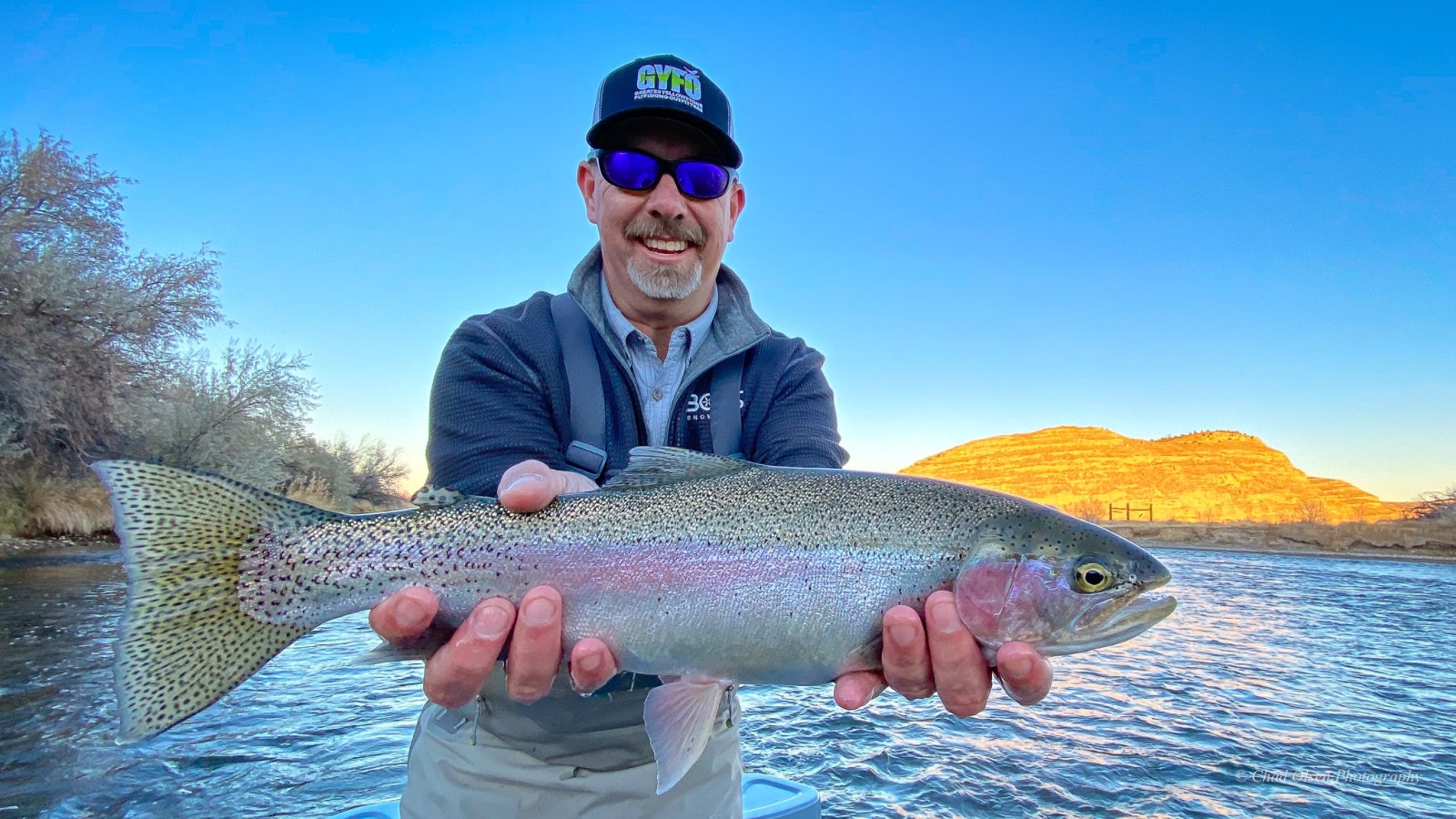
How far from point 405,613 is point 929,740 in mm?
5785

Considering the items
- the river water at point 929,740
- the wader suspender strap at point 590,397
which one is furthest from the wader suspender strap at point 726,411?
the river water at point 929,740

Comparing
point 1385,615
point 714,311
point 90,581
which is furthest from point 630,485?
point 1385,615

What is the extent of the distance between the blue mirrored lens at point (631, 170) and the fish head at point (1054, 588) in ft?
5.67

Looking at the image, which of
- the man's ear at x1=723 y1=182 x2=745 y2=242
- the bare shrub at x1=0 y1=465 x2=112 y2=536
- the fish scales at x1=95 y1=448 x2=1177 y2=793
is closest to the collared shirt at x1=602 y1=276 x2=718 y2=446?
A: the man's ear at x1=723 y1=182 x2=745 y2=242

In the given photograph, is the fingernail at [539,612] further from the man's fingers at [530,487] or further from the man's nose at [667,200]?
the man's nose at [667,200]

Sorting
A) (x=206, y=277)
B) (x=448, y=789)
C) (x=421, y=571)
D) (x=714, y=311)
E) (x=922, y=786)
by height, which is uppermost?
(x=206, y=277)

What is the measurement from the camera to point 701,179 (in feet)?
10.1

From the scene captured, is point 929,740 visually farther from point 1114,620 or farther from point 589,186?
point 589,186

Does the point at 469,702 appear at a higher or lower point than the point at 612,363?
lower

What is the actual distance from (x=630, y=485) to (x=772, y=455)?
69cm

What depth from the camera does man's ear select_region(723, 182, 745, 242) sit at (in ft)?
11.0

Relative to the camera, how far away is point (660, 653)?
2.24 metres

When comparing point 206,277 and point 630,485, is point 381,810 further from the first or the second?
point 206,277

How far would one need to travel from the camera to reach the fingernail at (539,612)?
83.7 inches
